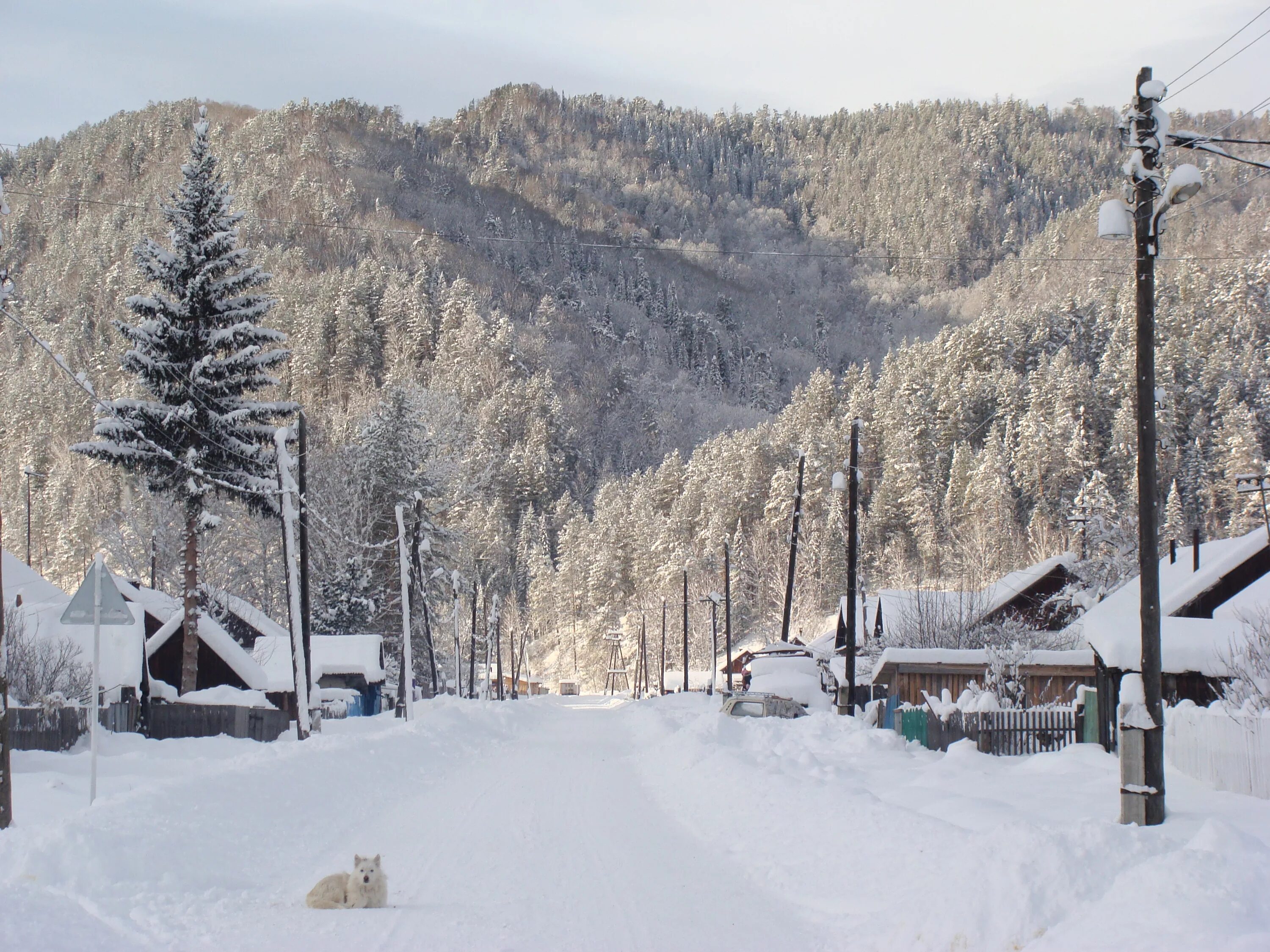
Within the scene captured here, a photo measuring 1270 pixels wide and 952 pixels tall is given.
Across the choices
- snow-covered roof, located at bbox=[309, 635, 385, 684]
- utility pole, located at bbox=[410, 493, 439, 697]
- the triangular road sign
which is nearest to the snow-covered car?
utility pole, located at bbox=[410, 493, 439, 697]

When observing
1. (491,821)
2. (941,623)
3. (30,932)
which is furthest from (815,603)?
(30,932)

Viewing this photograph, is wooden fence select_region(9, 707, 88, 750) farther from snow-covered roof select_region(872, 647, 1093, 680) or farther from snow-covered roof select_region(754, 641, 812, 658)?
snow-covered roof select_region(754, 641, 812, 658)

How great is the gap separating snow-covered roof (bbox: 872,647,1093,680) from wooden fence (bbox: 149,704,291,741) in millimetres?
18747

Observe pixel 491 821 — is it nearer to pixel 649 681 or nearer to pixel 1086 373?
pixel 1086 373

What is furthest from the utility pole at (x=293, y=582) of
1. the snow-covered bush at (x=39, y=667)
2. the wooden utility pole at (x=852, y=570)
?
the wooden utility pole at (x=852, y=570)

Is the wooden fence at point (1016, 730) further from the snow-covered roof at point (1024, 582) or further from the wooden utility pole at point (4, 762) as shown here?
the snow-covered roof at point (1024, 582)

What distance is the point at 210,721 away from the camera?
2980 centimetres

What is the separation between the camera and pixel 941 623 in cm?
4122

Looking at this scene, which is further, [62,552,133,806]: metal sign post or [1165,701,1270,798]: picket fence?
[62,552,133,806]: metal sign post

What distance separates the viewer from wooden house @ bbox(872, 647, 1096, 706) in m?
31.7

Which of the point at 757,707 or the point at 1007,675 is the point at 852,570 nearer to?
the point at 757,707

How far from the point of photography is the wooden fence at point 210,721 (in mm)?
Answer: 29203

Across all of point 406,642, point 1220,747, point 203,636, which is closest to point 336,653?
point 203,636

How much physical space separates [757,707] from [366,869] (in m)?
23.8
